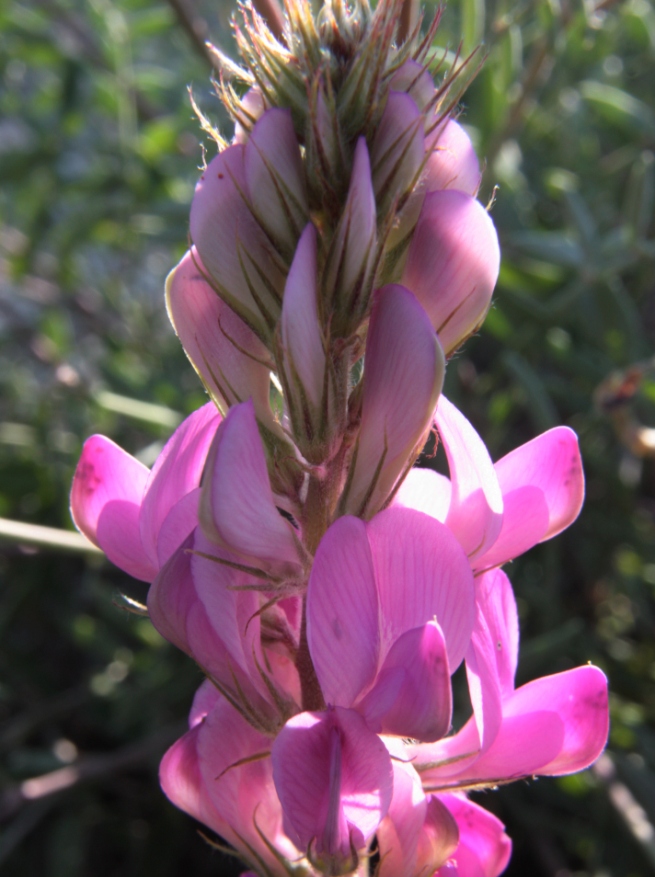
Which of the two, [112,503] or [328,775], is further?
[112,503]

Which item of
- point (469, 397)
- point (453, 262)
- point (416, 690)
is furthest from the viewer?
Result: point (469, 397)

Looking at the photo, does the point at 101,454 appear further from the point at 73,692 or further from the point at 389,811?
the point at 73,692

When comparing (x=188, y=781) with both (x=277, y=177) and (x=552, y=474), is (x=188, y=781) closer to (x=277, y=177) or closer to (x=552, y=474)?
(x=552, y=474)

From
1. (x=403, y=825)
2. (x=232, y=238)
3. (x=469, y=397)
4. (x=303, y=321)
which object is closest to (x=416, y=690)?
(x=403, y=825)

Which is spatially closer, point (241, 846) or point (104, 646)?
point (241, 846)

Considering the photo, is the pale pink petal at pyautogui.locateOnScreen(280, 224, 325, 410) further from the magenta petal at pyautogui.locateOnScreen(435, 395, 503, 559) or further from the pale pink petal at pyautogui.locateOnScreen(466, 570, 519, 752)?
the pale pink petal at pyautogui.locateOnScreen(466, 570, 519, 752)

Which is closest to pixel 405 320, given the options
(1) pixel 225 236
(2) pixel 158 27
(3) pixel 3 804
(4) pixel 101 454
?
(1) pixel 225 236

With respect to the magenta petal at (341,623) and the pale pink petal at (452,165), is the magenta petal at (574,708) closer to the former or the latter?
the magenta petal at (341,623)
